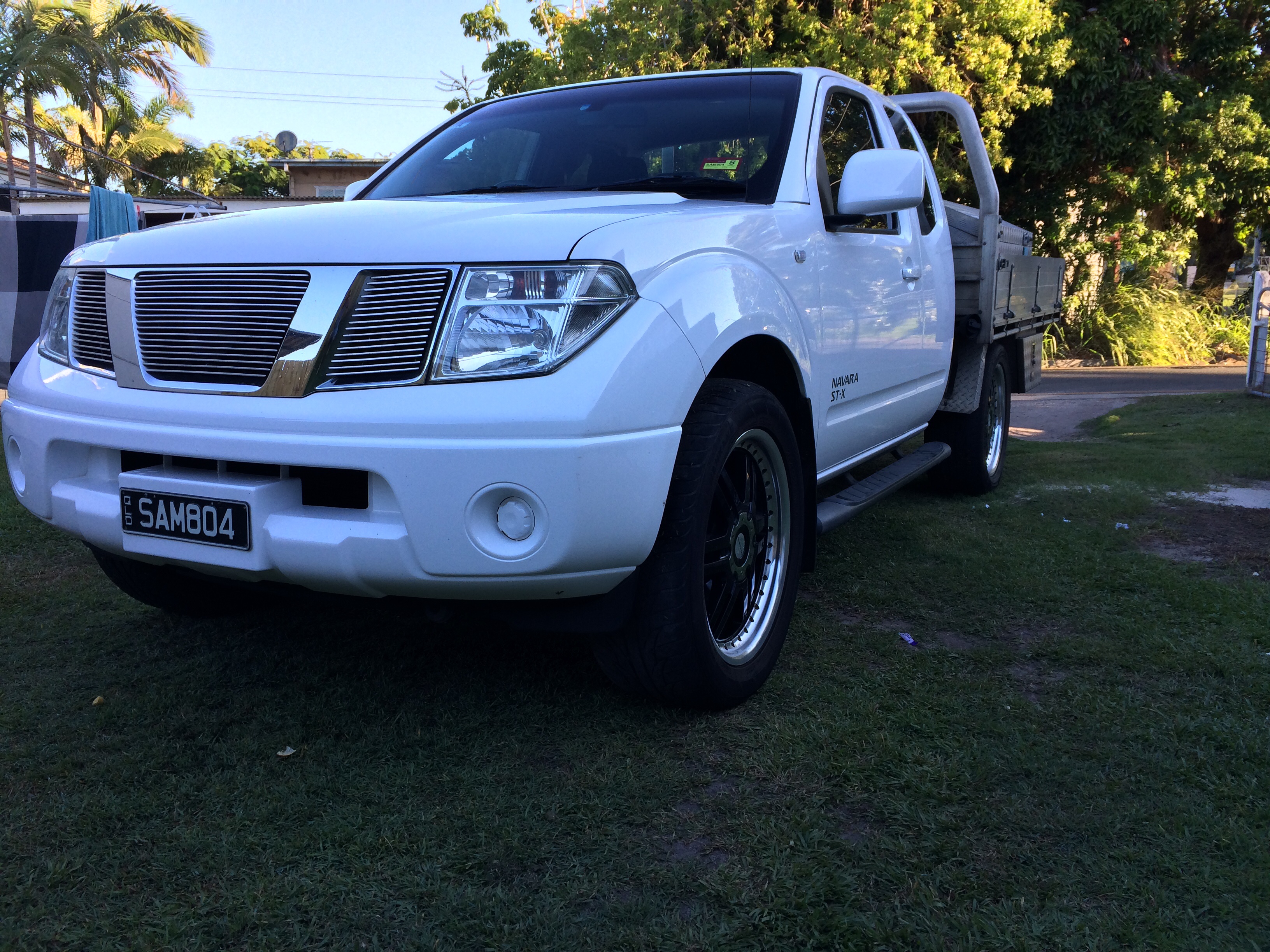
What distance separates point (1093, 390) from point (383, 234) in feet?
37.6

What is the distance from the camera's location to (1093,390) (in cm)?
1215

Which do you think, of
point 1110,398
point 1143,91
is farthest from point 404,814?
point 1143,91

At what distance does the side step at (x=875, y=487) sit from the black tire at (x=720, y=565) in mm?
280

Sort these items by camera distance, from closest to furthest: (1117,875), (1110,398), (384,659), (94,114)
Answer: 1. (1117,875)
2. (384,659)
3. (1110,398)
4. (94,114)

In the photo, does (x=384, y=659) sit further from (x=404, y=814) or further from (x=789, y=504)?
(x=789, y=504)

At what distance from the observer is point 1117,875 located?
6.63 feet

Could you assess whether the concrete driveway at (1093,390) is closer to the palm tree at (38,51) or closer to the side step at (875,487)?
the side step at (875,487)

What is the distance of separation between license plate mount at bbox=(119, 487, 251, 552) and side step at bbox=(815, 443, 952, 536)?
1.70 metres

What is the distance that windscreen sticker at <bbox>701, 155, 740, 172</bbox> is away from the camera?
3.35 meters

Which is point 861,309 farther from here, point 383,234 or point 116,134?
point 116,134

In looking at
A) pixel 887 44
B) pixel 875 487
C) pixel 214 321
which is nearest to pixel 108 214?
pixel 214 321

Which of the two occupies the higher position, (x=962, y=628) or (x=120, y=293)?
(x=120, y=293)

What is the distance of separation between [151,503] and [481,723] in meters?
0.97

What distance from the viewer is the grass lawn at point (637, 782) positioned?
1902 mm
